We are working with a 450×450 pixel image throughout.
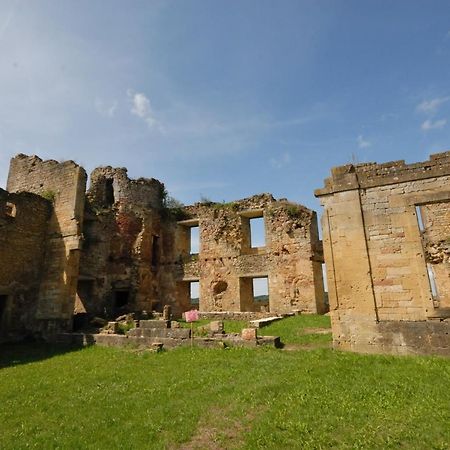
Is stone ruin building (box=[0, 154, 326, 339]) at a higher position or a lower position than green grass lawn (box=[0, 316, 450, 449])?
higher

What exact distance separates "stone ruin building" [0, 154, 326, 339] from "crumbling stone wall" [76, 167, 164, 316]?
0.20 ft

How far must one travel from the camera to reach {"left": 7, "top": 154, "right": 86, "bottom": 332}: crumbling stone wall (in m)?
14.3

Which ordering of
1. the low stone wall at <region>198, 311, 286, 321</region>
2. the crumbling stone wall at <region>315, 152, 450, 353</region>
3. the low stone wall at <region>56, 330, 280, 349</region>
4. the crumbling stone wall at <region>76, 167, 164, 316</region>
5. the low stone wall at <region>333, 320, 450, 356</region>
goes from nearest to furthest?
the low stone wall at <region>333, 320, 450, 356</region>, the crumbling stone wall at <region>315, 152, 450, 353</region>, the low stone wall at <region>56, 330, 280, 349</region>, the low stone wall at <region>198, 311, 286, 321</region>, the crumbling stone wall at <region>76, 167, 164, 316</region>

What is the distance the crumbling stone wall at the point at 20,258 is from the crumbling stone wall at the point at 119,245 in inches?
137

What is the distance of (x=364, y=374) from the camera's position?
6730mm

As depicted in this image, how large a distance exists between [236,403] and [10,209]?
13976mm

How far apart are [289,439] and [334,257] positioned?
6.13 meters

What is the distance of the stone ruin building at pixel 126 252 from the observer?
1432 cm

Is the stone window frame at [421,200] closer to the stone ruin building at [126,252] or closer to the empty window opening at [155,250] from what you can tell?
the stone ruin building at [126,252]

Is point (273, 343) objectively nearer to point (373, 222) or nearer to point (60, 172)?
point (373, 222)

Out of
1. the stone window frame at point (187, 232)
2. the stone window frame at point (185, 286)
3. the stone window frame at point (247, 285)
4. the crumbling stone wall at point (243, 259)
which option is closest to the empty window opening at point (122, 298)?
the crumbling stone wall at point (243, 259)

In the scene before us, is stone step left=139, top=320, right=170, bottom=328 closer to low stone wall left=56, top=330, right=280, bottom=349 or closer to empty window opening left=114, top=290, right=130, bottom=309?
low stone wall left=56, top=330, right=280, bottom=349

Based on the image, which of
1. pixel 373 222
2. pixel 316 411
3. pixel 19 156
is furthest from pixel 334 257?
pixel 19 156

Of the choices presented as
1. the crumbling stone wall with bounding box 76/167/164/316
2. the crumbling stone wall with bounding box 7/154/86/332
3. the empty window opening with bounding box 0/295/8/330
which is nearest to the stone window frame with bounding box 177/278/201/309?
the crumbling stone wall with bounding box 76/167/164/316
